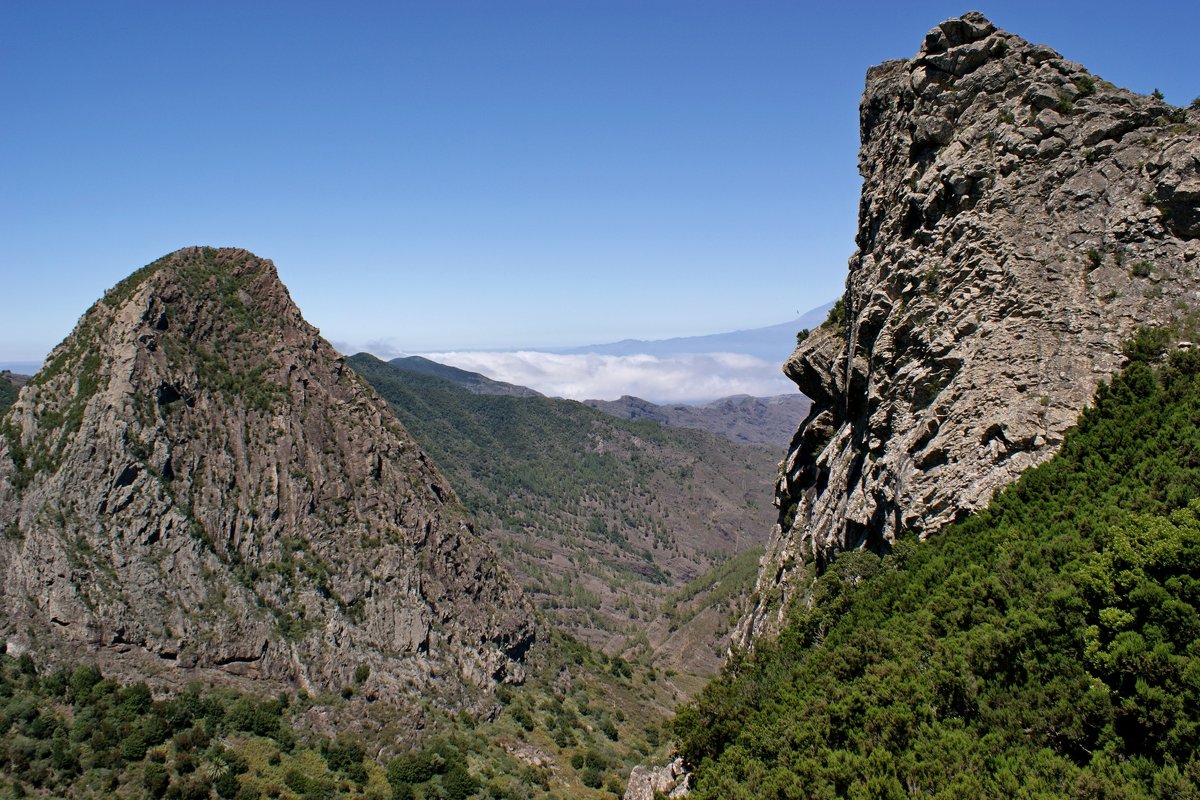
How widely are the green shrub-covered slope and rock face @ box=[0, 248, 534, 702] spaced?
47187 millimetres

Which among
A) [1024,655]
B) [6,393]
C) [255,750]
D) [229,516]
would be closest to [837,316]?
[1024,655]

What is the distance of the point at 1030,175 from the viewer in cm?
2698

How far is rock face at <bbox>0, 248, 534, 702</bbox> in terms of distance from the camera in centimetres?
5765

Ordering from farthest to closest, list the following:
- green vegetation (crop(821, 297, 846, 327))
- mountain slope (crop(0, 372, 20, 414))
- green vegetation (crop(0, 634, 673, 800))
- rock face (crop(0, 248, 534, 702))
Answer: mountain slope (crop(0, 372, 20, 414)) → rock face (crop(0, 248, 534, 702)) → green vegetation (crop(0, 634, 673, 800)) → green vegetation (crop(821, 297, 846, 327))

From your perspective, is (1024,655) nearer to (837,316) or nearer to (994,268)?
(994,268)

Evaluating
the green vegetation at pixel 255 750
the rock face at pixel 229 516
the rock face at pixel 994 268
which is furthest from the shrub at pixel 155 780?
the rock face at pixel 994 268

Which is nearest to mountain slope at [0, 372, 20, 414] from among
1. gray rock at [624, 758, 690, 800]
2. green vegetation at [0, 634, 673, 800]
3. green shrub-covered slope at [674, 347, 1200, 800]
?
green vegetation at [0, 634, 673, 800]

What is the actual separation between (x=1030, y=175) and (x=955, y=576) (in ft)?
51.8

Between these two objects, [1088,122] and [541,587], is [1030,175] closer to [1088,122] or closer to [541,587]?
[1088,122]

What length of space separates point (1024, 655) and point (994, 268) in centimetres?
1480

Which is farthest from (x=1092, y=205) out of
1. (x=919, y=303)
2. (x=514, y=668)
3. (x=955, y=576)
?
(x=514, y=668)

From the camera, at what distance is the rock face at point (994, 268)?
79.5 ft

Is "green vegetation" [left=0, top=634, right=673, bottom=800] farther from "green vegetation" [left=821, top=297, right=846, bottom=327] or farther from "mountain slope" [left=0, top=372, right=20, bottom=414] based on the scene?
"mountain slope" [left=0, top=372, right=20, bottom=414]

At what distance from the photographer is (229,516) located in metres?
66.6
